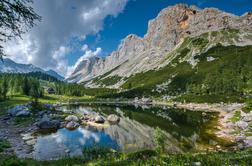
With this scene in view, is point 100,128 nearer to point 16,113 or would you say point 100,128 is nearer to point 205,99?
point 16,113

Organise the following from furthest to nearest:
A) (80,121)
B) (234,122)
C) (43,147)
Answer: (80,121), (234,122), (43,147)

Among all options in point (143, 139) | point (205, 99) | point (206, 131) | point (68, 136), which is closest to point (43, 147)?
point (68, 136)

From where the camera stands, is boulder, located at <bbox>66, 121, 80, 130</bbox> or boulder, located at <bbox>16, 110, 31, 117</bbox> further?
boulder, located at <bbox>16, 110, 31, 117</bbox>

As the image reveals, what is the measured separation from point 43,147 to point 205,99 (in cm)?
11250

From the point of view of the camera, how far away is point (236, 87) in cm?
16238

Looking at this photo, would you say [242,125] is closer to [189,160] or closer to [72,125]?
[72,125]

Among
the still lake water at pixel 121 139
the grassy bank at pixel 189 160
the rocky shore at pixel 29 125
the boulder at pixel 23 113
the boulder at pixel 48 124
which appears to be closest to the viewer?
the grassy bank at pixel 189 160

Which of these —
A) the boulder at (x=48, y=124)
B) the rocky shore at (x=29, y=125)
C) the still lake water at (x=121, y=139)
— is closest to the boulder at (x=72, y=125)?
the rocky shore at (x=29, y=125)

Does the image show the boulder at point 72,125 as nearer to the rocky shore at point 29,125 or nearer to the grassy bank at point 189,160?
the rocky shore at point 29,125

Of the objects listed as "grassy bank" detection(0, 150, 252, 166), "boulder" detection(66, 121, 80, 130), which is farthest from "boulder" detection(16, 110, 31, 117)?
"grassy bank" detection(0, 150, 252, 166)

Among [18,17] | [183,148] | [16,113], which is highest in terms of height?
[18,17]

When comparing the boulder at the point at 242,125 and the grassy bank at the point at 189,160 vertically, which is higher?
the grassy bank at the point at 189,160

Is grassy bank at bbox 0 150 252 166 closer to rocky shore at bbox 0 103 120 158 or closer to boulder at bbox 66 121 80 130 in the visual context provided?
rocky shore at bbox 0 103 120 158

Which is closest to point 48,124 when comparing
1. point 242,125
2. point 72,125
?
point 72,125
